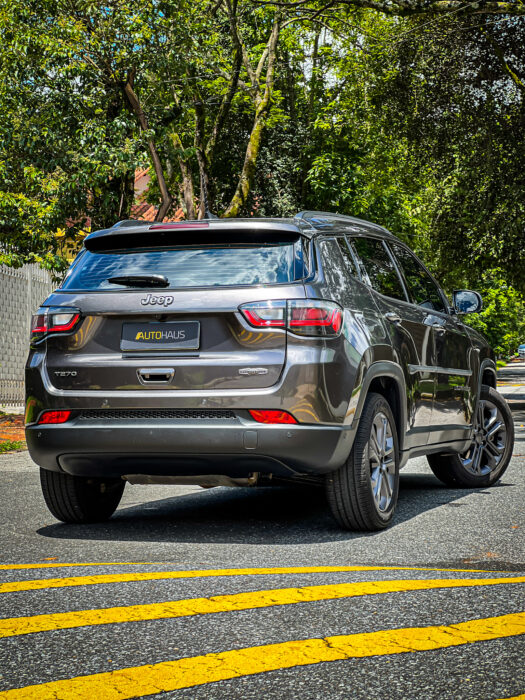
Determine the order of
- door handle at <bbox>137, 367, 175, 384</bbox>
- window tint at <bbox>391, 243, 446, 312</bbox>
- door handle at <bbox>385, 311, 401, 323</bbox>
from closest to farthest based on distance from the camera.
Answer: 1. door handle at <bbox>137, 367, 175, 384</bbox>
2. door handle at <bbox>385, 311, 401, 323</bbox>
3. window tint at <bbox>391, 243, 446, 312</bbox>

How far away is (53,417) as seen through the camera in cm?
586

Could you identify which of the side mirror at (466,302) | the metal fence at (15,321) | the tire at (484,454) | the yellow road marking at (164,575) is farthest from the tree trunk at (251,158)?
the yellow road marking at (164,575)

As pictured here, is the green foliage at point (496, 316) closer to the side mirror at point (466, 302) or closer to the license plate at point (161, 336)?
the side mirror at point (466, 302)

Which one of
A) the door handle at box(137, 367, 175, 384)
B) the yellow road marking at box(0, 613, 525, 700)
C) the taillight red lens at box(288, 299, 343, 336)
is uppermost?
the taillight red lens at box(288, 299, 343, 336)

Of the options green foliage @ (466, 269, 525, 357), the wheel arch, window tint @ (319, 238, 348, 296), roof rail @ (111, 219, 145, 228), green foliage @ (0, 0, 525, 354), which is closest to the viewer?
window tint @ (319, 238, 348, 296)

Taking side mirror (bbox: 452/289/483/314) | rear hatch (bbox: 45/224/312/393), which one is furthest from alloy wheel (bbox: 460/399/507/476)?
rear hatch (bbox: 45/224/312/393)

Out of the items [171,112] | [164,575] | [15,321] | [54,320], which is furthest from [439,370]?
[15,321]

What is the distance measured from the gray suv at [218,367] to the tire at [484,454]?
1.96m

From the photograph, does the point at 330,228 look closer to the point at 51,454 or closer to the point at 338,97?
the point at 51,454

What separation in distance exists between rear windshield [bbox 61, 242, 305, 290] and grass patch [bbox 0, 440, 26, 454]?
6.62m

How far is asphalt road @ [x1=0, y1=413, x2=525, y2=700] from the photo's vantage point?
10.7 ft

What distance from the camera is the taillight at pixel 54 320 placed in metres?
5.89

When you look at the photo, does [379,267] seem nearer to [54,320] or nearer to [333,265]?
[333,265]

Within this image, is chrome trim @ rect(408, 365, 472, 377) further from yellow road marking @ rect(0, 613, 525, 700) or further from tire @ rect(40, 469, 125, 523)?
yellow road marking @ rect(0, 613, 525, 700)
